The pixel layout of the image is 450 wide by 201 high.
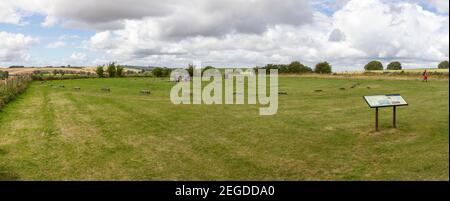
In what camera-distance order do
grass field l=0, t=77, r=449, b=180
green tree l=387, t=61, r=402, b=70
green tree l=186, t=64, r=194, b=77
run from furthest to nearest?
green tree l=387, t=61, r=402, b=70 < green tree l=186, t=64, r=194, b=77 < grass field l=0, t=77, r=449, b=180

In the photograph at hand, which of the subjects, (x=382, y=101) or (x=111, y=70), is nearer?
(x=382, y=101)

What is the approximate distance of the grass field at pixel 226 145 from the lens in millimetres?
9773

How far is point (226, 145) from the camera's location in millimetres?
12859

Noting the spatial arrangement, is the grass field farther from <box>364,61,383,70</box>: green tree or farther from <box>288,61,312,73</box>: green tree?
<box>364,61,383,70</box>: green tree

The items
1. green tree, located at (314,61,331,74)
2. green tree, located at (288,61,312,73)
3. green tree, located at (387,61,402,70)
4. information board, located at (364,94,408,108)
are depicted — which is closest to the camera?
information board, located at (364,94,408,108)

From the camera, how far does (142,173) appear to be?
9789 mm

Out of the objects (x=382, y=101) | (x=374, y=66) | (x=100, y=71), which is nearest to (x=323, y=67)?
(x=374, y=66)

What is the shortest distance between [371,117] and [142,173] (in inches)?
468

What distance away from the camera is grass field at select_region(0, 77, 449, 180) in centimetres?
977

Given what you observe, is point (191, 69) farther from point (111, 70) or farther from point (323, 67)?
point (323, 67)

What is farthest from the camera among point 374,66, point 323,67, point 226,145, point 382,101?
point 374,66

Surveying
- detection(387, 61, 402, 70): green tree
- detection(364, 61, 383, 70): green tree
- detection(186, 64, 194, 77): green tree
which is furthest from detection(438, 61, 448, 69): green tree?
detection(186, 64, 194, 77): green tree

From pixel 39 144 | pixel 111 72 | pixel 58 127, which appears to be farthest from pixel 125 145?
pixel 111 72
